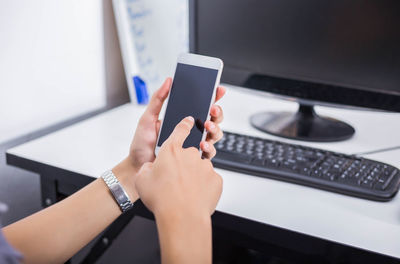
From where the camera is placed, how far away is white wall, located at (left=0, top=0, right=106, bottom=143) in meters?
0.86

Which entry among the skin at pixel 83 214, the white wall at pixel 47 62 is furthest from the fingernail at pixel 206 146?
the white wall at pixel 47 62

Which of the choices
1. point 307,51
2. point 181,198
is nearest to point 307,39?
point 307,51

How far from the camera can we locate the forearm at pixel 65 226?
621mm

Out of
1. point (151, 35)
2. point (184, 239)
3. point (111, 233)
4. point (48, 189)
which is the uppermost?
point (151, 35)

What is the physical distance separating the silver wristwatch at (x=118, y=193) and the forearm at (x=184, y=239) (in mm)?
178

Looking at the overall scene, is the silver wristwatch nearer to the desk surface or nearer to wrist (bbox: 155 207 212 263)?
the desk surface


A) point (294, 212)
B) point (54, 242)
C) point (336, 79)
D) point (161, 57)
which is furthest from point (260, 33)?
point (54, 242)

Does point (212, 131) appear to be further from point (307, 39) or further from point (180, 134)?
point (307, 39)

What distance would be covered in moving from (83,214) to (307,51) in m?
0.55

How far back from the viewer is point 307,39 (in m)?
0.90

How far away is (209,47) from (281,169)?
0.40 m

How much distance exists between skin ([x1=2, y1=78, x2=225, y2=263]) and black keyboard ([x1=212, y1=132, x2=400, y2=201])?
9cm

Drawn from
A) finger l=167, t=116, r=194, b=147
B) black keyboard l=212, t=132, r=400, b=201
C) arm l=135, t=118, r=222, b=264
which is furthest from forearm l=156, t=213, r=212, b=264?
black keyboard l=212, t=132, r=400, b=201

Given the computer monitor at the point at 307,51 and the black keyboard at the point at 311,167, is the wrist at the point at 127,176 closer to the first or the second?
the black keyboard at the point at 311,167
